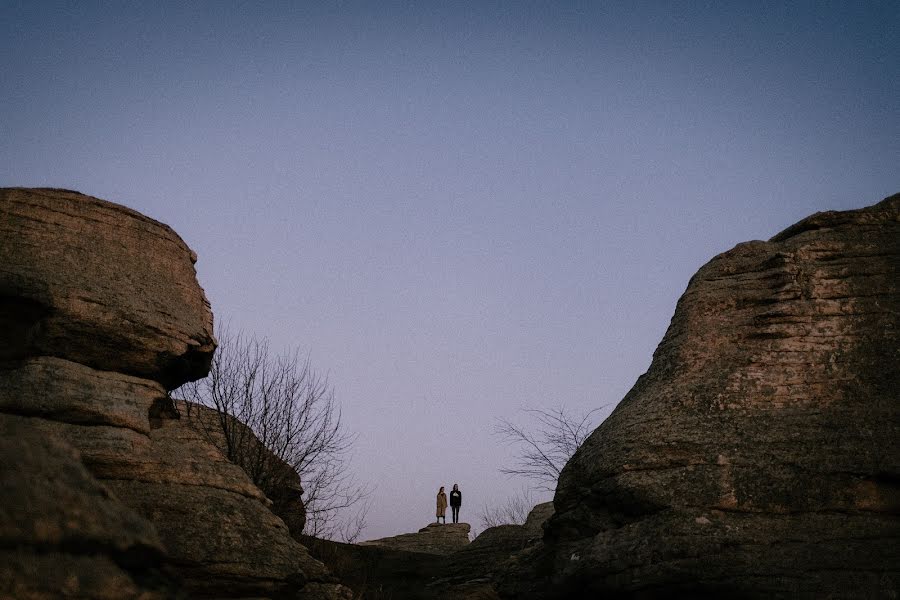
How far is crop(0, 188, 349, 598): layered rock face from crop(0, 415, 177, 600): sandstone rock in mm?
2045

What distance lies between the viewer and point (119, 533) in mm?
5566

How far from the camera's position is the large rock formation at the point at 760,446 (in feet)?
27.6

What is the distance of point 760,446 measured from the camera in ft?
31.0

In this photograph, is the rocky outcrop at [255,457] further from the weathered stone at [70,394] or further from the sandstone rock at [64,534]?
the sandstone rock at [64,534]

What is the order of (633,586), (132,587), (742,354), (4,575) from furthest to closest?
1. (742,354)
2. (633,586)
3. (132,587)
4. (4,575)

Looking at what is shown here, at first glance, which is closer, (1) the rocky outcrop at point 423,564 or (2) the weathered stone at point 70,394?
A: (2) the weathered stone at point 70,394

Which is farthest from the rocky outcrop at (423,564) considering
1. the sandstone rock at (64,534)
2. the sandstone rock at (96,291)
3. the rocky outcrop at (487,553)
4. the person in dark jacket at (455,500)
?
the sandstone rock at (64,534)

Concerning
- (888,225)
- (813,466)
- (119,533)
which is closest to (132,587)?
(119,533)

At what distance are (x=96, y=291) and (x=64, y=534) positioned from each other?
21.8ft

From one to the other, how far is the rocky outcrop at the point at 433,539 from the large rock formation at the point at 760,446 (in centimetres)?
1678

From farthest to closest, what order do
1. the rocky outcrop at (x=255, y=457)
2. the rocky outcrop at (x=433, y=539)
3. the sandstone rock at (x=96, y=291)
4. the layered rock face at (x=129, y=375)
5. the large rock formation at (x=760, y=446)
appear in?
the rocky outcrop at (x=433, y=539), the rocky outcrop at (x=255, y=457), the sandstone rock at (x=96, y=291), the layered rock face at (x=129, y=375), the large rock formation at (x=760, y=446)

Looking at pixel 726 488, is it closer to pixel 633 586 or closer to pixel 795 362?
pixel 633 586

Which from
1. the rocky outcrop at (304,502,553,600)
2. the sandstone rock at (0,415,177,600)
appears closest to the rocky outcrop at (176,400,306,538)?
the rocky outcrop at (304,502,553,600)

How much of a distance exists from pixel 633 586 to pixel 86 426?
7.46 meters
